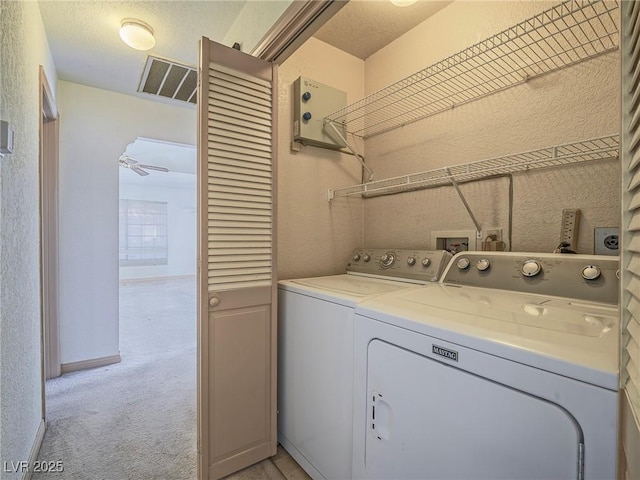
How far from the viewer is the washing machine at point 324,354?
126 centimetres

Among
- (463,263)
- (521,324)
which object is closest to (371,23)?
(463,263)

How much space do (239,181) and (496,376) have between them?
127 centimetres

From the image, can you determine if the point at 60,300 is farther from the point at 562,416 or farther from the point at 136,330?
the point at 562,416

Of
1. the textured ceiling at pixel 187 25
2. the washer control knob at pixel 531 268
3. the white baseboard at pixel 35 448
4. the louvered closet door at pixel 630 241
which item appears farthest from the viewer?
the textured ceiling at pixel 187 25

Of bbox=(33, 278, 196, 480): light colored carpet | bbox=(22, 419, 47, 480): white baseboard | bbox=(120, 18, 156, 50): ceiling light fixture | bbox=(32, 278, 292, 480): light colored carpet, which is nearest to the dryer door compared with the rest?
bbox=(32, 278, 292, 480): light colored carpet

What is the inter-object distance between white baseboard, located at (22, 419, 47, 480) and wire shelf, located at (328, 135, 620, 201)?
2.10 metres

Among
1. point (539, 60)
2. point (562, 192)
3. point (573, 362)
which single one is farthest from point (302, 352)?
point (539, 60)

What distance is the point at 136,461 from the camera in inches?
63.1

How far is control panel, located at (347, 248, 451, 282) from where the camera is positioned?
153 centimetres

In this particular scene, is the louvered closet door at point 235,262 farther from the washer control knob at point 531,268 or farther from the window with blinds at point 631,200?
the window with blinds at point 631,200

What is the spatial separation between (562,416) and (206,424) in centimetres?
137

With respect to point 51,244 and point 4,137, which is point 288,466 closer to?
point 4,137

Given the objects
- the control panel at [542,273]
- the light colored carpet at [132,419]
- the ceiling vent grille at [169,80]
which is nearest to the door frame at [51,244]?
the light colored carpet at [132,419]

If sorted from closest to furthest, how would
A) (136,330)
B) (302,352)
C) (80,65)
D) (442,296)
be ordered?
(442,296)
(302,352)
(80,65)
(136,330)
